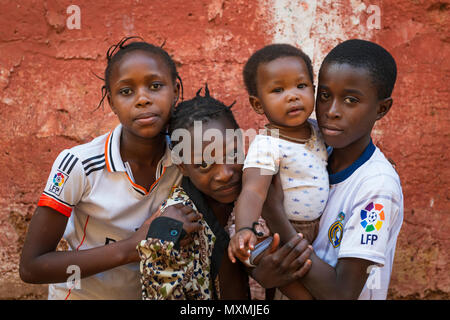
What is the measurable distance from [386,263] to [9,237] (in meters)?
2.37

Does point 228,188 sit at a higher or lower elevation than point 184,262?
higher

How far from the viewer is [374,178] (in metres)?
1.70

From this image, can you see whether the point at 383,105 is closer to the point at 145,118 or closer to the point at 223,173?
the point at 223,173

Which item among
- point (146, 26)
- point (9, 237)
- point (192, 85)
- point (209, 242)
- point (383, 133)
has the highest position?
point (146, 26)

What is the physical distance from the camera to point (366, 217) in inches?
65.6

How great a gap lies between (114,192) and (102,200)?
64mm

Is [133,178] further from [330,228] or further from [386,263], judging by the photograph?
[386,263]

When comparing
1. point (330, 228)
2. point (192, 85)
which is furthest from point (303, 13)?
point (330, 228)

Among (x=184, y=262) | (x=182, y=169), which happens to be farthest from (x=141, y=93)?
(x=184, y=262)

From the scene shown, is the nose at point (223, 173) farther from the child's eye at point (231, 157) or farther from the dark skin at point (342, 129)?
the dark skin at point (342, 129)

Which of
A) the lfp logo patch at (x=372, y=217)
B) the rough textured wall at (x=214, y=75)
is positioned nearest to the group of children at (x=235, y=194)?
the lfp logo patch at (x=372, y=217)

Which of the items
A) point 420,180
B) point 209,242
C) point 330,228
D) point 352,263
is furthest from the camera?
point 420,180

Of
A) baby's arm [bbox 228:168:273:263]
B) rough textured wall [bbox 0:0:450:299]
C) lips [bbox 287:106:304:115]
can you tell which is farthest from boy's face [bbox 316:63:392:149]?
rough textured wall [bbox 0:0:450:299]

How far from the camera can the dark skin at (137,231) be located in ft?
6.03
